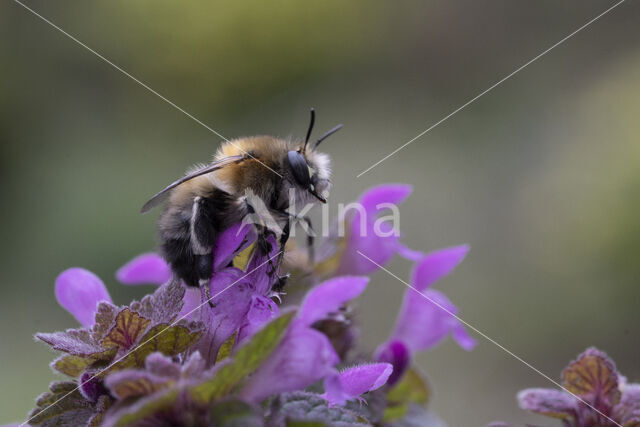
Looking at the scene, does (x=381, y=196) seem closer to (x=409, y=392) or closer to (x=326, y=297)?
(x=409, y=392)

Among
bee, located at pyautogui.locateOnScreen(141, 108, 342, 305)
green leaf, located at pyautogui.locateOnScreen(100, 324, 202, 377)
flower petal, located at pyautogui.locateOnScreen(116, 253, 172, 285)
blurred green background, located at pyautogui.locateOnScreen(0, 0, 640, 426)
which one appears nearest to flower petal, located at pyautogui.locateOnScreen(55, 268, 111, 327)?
bee, located at pyautogui.locateOnScreen(141, 108, 342, 305)

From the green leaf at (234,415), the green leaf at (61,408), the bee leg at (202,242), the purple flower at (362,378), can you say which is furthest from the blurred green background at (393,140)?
the green leaf at (234,415)

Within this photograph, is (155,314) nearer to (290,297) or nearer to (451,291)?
(290,297)

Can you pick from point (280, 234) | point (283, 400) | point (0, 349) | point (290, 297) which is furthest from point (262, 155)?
point (0, 349)

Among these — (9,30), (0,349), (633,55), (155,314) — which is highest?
(9,30)

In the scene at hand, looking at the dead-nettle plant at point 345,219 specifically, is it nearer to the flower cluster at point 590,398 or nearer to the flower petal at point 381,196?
the flower petal at point 381,196

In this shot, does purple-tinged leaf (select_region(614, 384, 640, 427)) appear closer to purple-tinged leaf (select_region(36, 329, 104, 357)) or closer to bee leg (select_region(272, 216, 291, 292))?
bee leg (select_region(272, 216, 291, 292))
